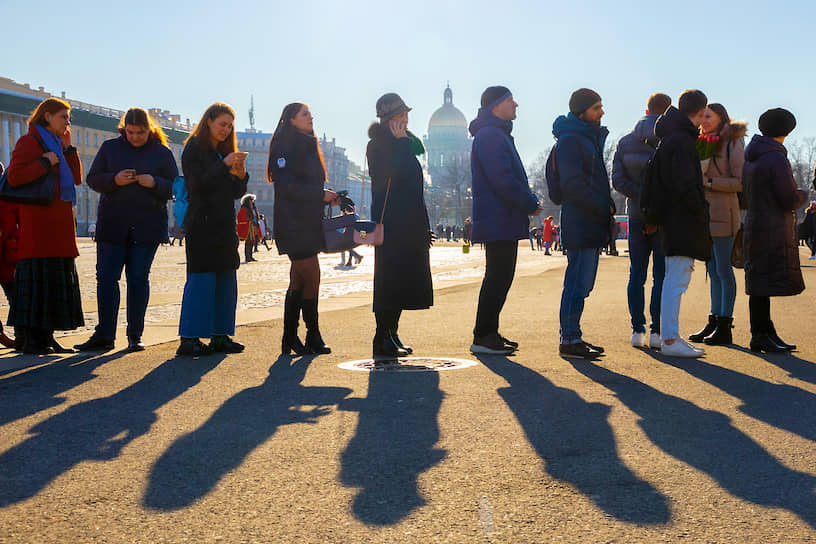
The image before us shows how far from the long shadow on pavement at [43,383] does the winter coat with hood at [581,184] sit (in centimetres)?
306

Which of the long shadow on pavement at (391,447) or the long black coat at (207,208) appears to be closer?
the long shadow on pavement at (391,447)

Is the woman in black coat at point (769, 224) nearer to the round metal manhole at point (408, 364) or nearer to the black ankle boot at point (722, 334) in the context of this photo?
the black ankle boot at point (722, 334)

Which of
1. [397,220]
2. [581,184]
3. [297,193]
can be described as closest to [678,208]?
[581,184]

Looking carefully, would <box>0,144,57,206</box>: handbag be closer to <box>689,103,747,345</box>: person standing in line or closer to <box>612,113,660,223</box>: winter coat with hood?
<box>612,113,660,223</box>: winter coat with hood

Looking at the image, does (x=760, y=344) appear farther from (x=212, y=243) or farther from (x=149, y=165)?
(x=149, y=165)

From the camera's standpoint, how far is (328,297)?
39.4 feet

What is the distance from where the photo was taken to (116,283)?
6730mm

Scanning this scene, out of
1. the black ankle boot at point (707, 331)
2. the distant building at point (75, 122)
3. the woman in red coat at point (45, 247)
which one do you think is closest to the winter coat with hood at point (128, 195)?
the woman in red coat at point (45, 247)

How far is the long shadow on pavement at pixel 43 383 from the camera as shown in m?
4.41

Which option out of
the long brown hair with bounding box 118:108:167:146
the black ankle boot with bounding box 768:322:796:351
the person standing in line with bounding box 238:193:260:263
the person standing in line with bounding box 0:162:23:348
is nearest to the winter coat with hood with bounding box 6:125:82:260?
the person standing in line with bounding box 0:162:23:348

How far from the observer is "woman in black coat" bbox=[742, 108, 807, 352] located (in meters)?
6.61

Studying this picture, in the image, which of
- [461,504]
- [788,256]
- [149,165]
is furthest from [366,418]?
A: [788,256]

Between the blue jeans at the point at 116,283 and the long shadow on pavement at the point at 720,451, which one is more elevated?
the blue jeans at the point at 116,283

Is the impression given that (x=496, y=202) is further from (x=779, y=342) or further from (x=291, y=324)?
(x=779, y=342)
